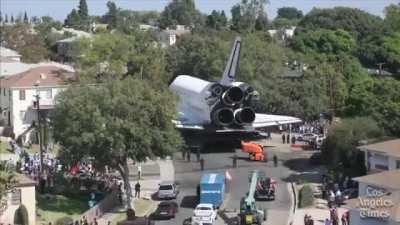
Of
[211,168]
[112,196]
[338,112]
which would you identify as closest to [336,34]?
[338,112]

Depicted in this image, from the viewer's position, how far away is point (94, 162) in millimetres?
49500

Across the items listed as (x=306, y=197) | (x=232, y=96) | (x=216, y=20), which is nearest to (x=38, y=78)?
(x=232, y=96)

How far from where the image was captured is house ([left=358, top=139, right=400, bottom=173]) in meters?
49.5

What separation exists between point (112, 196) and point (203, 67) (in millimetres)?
43276

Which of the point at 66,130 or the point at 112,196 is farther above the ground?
the point at 66,130

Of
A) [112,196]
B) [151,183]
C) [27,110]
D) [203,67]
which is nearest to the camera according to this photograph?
[112,196]

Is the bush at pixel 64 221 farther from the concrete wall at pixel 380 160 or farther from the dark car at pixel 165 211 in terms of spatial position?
the concrete wall at pixel 380 160

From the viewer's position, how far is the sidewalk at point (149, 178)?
48.2 m

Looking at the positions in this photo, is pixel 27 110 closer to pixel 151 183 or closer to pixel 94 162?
pixel 151 183

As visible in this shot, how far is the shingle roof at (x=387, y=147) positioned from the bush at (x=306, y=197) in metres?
4.54

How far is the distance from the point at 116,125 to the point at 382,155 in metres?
15.0

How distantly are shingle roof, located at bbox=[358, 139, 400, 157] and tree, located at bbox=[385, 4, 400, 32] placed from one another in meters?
93.0

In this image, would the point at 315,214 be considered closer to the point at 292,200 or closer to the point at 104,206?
the point at 292,200

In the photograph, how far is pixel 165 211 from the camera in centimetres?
4681
